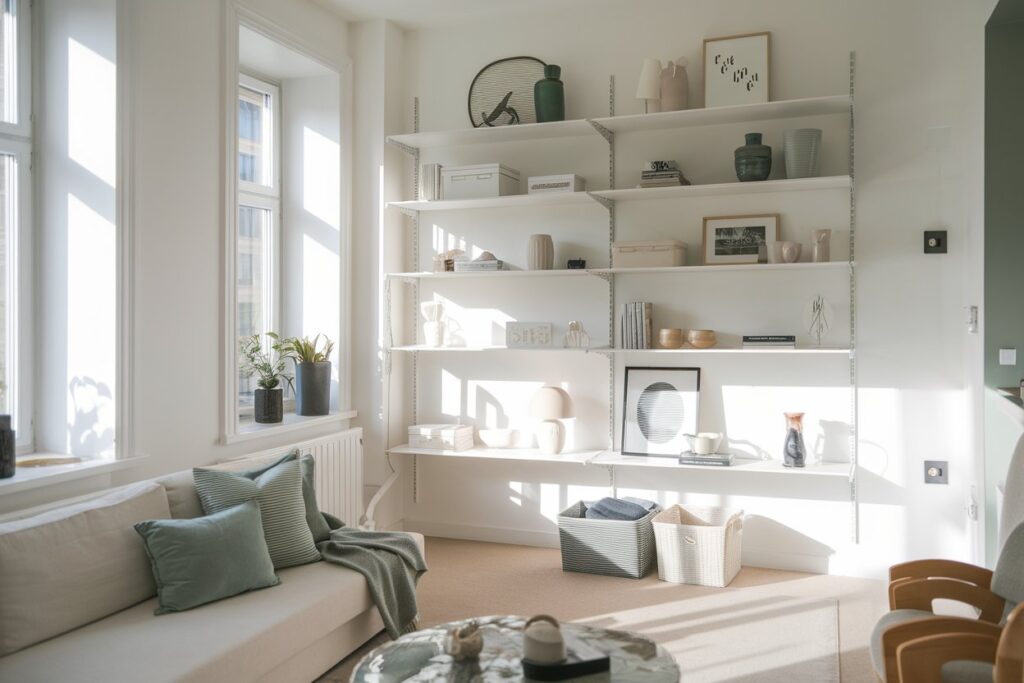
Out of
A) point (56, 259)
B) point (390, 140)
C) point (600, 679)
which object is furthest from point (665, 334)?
point (56, 259)

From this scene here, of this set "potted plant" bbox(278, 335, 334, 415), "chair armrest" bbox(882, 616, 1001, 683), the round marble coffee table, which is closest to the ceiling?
"potted plant" bbox(278, 335, 334, 415)

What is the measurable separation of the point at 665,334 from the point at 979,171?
1.54m

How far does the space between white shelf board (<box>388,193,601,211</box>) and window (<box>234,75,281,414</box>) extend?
2.20 ft

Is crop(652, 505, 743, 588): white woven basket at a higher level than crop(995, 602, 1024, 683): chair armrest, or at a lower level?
lower

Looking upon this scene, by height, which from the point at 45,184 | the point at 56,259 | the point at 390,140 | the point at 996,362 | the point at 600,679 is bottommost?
the point at 600,679

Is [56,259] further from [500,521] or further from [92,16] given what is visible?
[500,521]

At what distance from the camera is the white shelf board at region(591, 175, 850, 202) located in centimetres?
405

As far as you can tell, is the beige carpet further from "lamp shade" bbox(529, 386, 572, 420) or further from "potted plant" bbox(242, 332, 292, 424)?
"potted plant" bbox(242, 332, 292, 424)

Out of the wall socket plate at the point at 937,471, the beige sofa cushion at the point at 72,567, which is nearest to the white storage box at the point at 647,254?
the wall socket plate at the point at 937,471

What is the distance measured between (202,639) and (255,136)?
2985 mm

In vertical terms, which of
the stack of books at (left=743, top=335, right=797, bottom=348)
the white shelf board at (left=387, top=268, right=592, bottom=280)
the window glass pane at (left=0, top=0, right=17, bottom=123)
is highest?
the window glass pane at (left=0, top=0, right=17, bottom=123)

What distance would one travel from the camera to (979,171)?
3664mm

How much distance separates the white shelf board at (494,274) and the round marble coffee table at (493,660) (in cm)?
224

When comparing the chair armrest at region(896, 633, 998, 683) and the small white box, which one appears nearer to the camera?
the chair armrest at region(896, 633, 998, 683)
